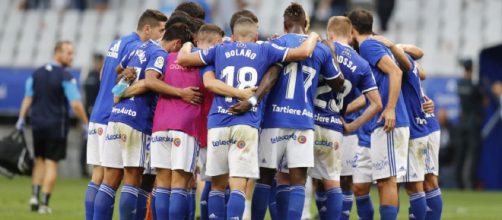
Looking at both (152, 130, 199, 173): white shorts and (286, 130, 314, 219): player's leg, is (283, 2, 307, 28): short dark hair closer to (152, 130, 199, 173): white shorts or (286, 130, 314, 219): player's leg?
(286, 130, 314, 219): player's leg

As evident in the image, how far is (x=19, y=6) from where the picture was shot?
108ft

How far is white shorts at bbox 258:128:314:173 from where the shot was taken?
41.5 feet

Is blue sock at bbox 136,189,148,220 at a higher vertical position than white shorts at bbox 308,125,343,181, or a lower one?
lower

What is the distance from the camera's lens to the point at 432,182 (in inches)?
563

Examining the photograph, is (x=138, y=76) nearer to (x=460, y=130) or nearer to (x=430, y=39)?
(x=460, y=130)

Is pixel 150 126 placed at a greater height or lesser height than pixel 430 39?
lesser

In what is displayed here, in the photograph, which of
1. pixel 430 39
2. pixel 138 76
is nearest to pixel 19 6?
pixel 430 39

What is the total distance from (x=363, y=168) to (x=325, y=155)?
0.85 meters

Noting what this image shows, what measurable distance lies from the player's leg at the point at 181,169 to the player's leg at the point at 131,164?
1.71 ft

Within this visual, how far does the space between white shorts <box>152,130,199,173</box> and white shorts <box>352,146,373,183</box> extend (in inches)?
81.8

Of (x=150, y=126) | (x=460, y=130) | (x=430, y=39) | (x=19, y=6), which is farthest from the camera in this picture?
(x=19, y=6)

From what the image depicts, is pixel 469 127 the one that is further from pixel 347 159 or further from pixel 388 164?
pixel 388 164

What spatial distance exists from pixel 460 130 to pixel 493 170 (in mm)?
1230

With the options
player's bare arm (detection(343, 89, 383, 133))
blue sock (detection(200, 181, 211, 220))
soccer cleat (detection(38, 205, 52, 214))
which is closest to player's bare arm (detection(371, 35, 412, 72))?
player's bare arm (detection(343, 89, 383, 133))
